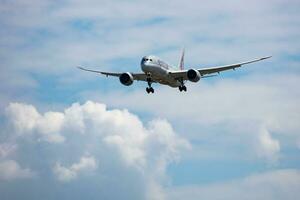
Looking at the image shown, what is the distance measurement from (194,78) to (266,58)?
15109mm

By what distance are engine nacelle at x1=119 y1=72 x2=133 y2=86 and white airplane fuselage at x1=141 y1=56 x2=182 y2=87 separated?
4618 millimetres

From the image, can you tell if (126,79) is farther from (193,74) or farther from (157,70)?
(193,74)

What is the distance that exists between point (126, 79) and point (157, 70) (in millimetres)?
7021

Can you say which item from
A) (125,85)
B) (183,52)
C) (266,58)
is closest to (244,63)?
(266,58)

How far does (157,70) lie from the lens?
111m

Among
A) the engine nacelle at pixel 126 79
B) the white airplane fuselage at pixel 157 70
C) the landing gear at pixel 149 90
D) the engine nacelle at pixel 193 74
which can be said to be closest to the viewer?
the white airplane fuselage at pixel 157 70

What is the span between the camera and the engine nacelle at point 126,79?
11538 cm

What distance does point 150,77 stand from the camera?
112m

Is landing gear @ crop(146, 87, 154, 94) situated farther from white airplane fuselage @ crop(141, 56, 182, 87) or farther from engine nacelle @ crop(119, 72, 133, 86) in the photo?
engine nacelle @ crop(119, 72, 133, 86)

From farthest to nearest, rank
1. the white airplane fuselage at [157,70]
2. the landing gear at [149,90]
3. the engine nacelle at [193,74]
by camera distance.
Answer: the landing gear at [149,90], the engine nacelle at [193,74], the white airplane fuselage at [157,70]

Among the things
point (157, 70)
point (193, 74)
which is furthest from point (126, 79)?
point (193, 74)

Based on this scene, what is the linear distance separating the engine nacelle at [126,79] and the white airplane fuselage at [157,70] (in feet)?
15.2

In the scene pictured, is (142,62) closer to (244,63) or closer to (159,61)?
(159,61)

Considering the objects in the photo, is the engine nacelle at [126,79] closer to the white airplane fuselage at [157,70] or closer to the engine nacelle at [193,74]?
the white airplane fuselage at [157,70]
